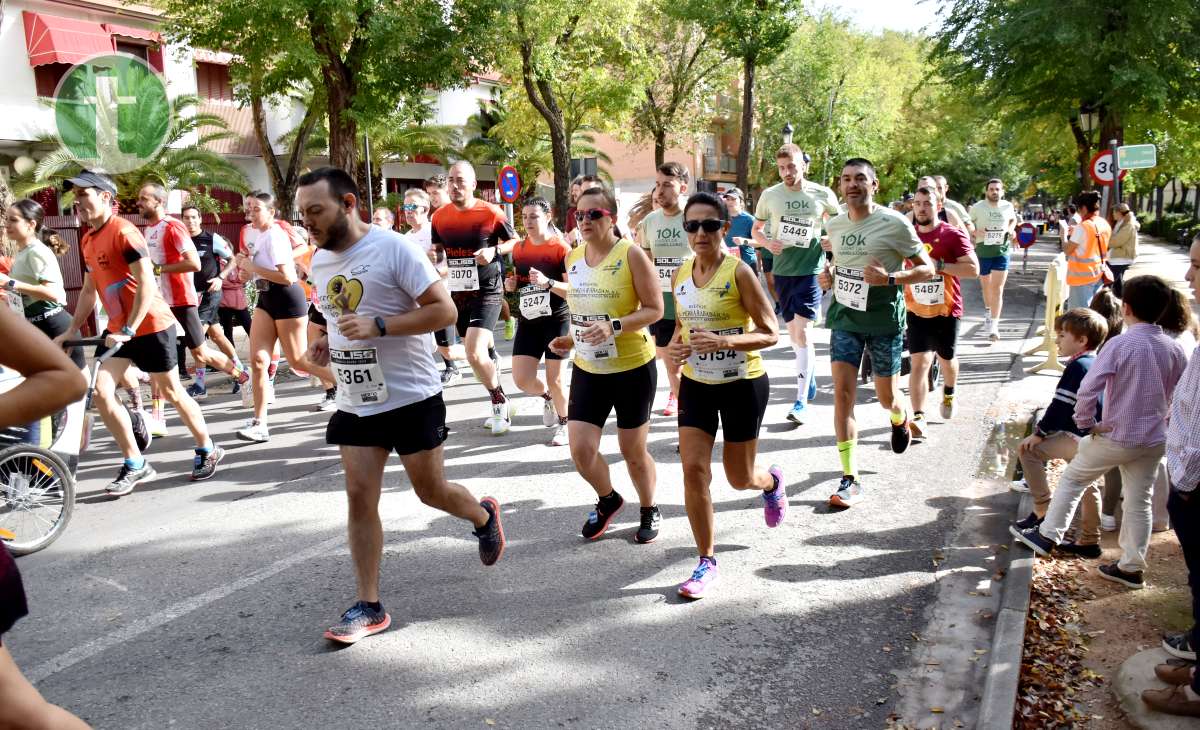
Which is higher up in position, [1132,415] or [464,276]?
[464,276]

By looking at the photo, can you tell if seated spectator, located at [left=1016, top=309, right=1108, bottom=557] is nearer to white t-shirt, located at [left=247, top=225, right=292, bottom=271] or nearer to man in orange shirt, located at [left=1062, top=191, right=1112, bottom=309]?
white t-shirt, located at [left=247, top=225, right=292, bottom=271]

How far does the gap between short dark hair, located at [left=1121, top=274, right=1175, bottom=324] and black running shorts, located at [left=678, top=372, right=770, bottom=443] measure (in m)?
1.69

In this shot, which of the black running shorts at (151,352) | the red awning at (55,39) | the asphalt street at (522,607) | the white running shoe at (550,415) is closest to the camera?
the asphalt street at (522,607)

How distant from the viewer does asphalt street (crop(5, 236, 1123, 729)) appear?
3422 mm

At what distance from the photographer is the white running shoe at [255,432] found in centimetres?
774

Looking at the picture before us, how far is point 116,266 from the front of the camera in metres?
6.17

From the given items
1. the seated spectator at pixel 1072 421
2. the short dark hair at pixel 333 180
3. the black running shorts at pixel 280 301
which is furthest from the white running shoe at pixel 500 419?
the seated spectator at pixel 1072 421

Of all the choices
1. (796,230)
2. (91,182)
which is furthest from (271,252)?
(796,230)

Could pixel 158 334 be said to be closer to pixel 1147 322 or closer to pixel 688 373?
pixel 688 373

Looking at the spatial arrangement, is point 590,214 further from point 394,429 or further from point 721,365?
point 394,429

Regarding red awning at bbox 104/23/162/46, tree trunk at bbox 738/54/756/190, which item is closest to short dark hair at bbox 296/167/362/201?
tree trunk at bbox 738/54/756/190

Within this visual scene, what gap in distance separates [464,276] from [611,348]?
10.7ft

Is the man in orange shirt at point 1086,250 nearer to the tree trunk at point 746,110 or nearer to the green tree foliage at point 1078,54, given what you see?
the green tree foliage at point 1078,54

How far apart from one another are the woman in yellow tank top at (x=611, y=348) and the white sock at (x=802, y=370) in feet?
10.8
